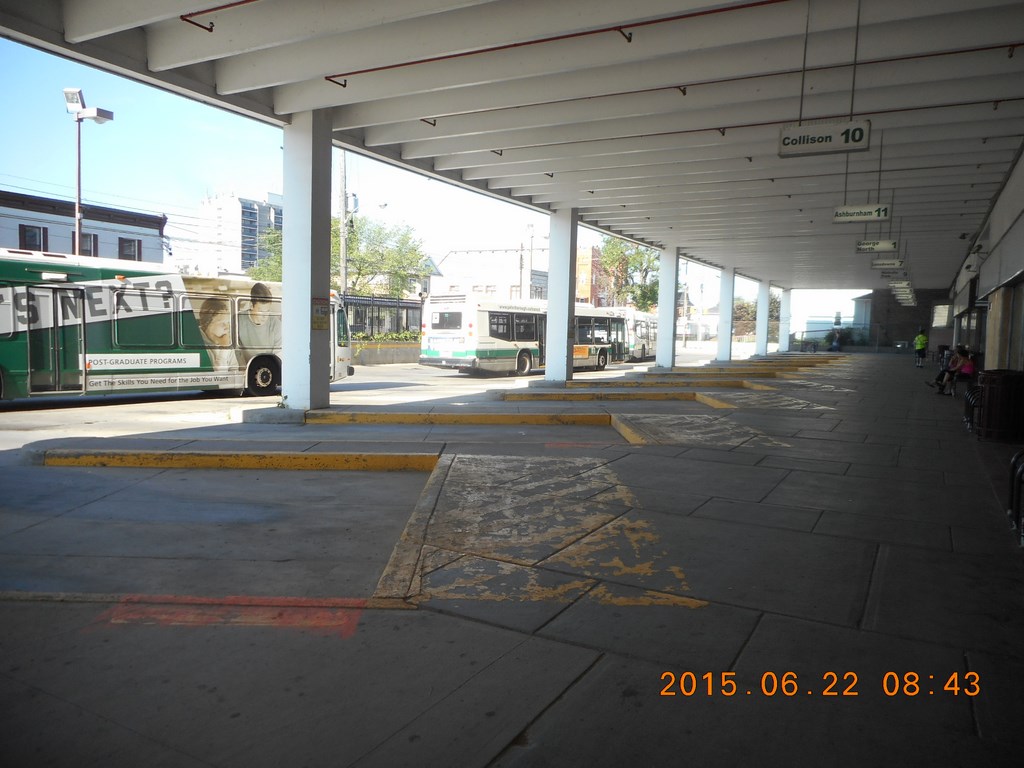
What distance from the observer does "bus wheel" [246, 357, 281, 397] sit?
1889cm

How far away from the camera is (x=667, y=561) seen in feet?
15.6

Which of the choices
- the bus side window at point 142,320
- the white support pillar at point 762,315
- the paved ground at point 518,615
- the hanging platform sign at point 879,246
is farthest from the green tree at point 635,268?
the paved ground at point 518,615

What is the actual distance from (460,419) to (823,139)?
6.97 metres

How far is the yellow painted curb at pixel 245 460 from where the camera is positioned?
8.55m

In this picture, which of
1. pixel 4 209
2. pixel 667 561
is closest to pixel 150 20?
pixel 667 561

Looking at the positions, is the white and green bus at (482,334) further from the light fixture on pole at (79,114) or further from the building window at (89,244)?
the building window at (89,244)

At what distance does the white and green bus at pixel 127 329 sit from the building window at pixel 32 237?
27.1 meters

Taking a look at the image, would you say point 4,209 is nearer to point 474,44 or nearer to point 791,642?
point 474,44

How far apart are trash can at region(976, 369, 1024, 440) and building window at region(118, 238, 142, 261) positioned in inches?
1757

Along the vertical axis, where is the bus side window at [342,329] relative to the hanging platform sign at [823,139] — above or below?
below

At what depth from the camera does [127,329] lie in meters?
16.4

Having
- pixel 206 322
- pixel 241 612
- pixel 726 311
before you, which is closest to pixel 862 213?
pixel 241 612

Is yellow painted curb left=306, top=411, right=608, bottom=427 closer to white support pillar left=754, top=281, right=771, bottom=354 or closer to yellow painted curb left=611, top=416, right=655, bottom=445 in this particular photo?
yellow painted curb left=611, top=416, right=655, bottom=445

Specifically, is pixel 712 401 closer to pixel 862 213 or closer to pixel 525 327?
pixel 862 213
